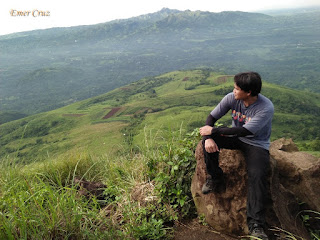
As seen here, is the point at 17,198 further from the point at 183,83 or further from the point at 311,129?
the point at 183,83

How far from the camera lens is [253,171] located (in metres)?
3.26

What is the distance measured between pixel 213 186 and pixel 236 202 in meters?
0.40

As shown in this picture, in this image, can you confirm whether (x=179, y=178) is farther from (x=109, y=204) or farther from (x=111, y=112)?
(x=111, y=112)

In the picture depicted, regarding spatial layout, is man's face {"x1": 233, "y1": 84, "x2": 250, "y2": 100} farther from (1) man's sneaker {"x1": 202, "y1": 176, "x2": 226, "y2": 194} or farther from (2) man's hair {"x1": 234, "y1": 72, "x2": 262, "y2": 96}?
(1) man's sneaker {"x1": 202, "y1": 176, "x2": 226, "y2": 194}

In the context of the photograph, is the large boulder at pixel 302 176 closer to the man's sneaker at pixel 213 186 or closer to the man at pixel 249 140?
the man at pixel 249 140

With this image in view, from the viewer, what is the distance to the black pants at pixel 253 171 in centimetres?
310

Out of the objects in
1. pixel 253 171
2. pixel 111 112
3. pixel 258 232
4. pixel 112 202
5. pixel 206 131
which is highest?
pixel 206 131

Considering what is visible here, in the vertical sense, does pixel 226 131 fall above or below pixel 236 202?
above

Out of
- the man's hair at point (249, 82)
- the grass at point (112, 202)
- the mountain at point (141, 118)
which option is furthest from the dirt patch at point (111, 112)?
the man's hair at point (249, 82)

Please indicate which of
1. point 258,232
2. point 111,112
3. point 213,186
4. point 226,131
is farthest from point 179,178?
point 111,112

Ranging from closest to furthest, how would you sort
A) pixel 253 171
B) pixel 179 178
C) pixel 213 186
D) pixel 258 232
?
1. pixel 258 232
2. pixel 253 171
3. pixel 213 186
4. pixel 179 178

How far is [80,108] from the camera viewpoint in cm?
13088

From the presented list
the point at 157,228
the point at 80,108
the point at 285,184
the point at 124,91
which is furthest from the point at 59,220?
the point at 124,91

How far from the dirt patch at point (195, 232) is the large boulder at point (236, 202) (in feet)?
0.29
